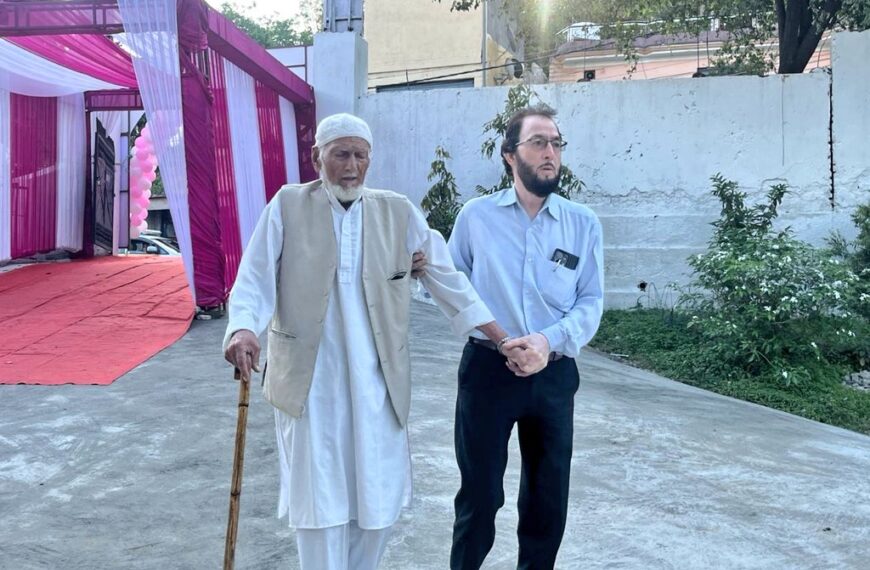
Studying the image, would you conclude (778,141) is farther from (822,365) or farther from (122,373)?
(122,373)

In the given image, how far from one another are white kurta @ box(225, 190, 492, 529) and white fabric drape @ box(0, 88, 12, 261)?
30.7 ft

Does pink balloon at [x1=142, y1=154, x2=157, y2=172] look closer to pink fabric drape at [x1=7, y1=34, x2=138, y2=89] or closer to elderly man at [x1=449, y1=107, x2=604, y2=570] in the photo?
pink fabric drape at [x1=7, y1=34, x2=138, y2=89]

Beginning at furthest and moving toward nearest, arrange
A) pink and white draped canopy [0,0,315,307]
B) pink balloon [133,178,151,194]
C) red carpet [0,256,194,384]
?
pink balloon [133,178,151,194]
pink and white draped canopy [0,0,315,307]
red carpet [0,256,194,384]

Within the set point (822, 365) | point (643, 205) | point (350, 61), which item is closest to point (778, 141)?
point (643, 205)

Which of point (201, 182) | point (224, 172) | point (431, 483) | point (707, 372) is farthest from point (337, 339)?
point (224, 172)

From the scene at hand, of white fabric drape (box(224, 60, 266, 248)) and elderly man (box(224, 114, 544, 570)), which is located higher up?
white fabric drape (box(224, 60, 266, 248))

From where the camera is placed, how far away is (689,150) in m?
9.49

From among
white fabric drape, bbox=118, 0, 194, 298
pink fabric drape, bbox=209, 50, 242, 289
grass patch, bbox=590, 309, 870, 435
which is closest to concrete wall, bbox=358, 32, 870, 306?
grass patch, bbox=590, 309, 870, 435

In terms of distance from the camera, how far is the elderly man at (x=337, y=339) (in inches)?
97.7

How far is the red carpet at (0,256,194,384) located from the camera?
6.25 meters

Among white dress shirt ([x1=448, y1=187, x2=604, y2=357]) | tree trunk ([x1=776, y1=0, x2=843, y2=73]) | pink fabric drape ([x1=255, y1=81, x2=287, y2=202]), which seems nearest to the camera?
white dress shirt ([x1=448, y1=187, x2=604, y2=357])

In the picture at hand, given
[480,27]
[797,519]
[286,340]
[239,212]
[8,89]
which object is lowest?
[797,519]

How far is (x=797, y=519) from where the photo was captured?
370 cm

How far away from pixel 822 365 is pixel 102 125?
1103 centimetres
